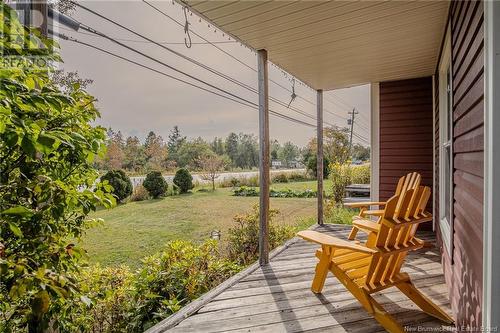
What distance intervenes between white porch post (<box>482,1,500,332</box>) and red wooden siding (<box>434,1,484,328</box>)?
0.18 meters

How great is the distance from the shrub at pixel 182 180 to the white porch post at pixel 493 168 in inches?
426

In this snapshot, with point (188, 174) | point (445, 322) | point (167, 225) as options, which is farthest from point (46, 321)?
point (188, 174)

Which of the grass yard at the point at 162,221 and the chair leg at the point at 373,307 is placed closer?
the chair leg at the point at 373,307

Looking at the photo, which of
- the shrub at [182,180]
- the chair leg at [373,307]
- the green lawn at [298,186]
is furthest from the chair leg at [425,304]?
the green lawn at [298,186]

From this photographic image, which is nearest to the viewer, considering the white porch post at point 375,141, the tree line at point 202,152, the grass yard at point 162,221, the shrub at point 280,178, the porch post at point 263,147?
the porch post at point 263,147

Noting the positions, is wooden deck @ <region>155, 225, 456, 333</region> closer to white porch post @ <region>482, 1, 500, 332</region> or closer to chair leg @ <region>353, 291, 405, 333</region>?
chair leg @ <region>353, 291, 405, 333</region>

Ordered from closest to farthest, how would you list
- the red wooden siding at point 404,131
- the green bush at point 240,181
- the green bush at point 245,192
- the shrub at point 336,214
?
1. the red wooden siding at point 404,131
2. the shrub at point 336,214
3. the green bush at point 245,192
4. the green bush at point 240,181

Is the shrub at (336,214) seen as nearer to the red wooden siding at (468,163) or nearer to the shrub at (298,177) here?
the red wooden siding at (468,163)

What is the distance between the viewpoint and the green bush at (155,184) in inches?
391

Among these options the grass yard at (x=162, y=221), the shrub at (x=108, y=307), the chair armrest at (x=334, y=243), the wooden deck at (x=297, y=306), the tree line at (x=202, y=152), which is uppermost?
the tree line at (x=202, y=152)

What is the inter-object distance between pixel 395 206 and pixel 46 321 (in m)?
2.11

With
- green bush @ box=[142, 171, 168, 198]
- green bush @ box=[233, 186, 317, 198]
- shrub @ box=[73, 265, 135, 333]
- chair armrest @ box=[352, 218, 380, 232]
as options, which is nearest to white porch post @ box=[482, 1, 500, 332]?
chair armrest @ box=[352, 218, 380, 232]

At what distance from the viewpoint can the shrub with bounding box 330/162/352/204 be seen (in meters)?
8.84

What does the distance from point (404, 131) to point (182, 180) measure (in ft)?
27.0
